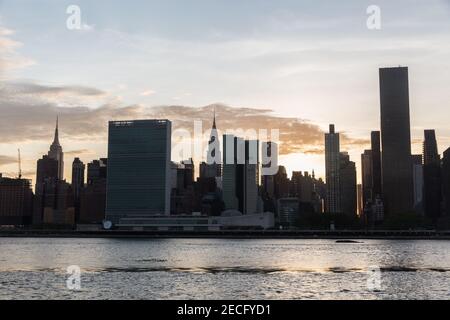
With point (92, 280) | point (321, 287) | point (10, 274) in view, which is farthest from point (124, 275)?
point (321, 287)

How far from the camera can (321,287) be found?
186 feet

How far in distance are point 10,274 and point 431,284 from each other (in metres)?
52.4

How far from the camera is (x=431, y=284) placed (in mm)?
60469
